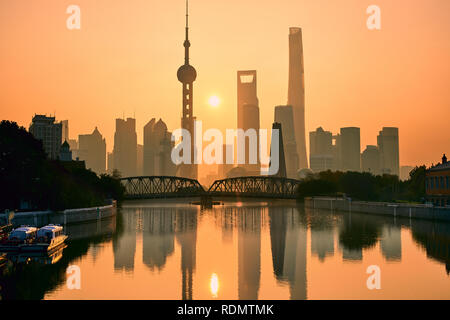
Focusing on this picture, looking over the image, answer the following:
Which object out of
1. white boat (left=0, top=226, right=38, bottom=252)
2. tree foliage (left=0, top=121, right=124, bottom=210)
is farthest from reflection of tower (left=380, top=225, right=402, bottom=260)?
tree foliage (left=0, top=121, right=124, bottom=210)

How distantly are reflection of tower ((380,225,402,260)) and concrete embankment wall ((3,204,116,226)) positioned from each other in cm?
5102

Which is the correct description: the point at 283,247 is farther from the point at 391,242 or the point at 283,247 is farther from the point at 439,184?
the point at 439,184

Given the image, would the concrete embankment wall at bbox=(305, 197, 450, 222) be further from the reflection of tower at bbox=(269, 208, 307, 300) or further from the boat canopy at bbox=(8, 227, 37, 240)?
the boat canopy at bbox=(8, 227, 37, 240)

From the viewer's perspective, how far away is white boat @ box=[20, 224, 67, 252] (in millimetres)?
55062

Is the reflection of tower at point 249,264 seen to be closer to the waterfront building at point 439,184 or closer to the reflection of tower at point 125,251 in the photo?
the reflection of tower at point 125,251

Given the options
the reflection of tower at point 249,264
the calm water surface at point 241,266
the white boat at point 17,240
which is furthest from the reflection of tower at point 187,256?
the white boat at point 17,240

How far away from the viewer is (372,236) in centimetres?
7481

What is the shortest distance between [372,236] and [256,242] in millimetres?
17708

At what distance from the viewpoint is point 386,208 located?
11406 centimetres

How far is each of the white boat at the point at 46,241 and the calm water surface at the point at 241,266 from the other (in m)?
1.65

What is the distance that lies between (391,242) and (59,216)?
5254cm

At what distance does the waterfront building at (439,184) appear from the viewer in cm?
9638
